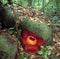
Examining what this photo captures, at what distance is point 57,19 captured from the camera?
6.11 metres

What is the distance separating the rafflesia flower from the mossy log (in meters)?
0.10

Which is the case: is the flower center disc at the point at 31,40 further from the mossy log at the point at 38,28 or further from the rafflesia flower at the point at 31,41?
the mossy log at the point at 38,28

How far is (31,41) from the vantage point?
4.29m

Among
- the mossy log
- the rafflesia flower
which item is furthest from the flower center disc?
the mossy log

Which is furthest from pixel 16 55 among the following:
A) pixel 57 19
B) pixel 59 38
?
pixel 57 19

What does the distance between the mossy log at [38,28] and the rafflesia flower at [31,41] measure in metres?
0.10

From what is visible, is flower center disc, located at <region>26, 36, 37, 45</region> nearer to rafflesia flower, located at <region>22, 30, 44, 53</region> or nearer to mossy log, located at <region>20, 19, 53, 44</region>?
rafflesia flower, located at <region>22, 30, 44, 53</region>

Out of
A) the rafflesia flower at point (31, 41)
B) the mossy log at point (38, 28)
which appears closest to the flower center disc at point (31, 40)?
the rafflesia flower at point (31, 41)

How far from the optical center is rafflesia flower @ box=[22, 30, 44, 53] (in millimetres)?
4203

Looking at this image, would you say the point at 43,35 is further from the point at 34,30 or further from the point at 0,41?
the point at 0,41

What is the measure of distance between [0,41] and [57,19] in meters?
3.20

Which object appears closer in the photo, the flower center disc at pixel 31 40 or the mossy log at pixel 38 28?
the flower center disc at pixel 31 40

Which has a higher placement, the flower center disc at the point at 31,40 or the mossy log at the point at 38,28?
the mossy log at the point at 38,28

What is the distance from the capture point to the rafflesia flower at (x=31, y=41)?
165 inches
